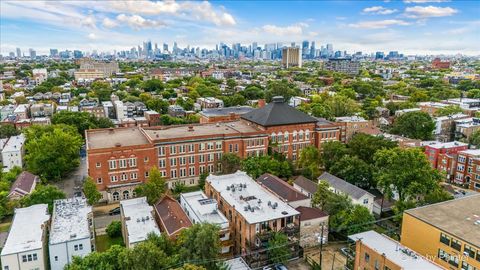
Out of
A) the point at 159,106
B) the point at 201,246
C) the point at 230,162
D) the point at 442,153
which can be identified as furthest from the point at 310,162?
the point at 159,106

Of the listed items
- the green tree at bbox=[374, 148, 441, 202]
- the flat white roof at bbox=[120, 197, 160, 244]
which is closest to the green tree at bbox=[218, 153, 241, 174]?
the flat white roof at bbox=[120, 197, 160, 244]

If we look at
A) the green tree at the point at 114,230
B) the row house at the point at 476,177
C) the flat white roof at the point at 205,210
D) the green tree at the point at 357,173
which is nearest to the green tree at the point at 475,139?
the row house at the point at 476,177

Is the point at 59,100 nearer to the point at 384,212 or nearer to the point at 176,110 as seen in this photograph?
the point at 176,110

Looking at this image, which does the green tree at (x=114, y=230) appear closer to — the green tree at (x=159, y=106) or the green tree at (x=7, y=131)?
the green tree at (x=7, y=131)

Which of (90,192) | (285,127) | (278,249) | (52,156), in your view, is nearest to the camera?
(278,249)

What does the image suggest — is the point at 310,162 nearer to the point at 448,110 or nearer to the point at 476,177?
the point at 476,177

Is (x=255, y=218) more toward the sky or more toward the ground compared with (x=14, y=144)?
more toward the sky

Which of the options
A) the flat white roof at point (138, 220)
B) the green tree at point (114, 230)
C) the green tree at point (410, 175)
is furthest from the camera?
the green tree at point (410, 175)
